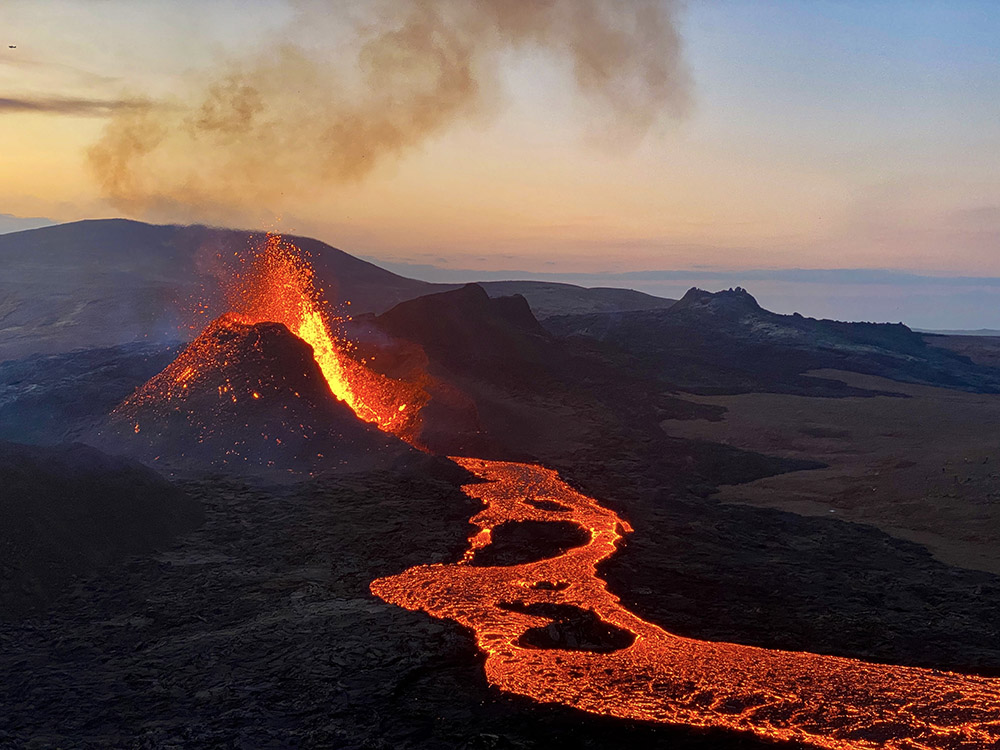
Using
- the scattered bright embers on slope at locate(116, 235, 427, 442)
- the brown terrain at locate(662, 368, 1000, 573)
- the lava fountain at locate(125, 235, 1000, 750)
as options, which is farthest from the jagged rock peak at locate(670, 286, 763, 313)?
the lava fountain at locate(125, 235, 1000, 750)

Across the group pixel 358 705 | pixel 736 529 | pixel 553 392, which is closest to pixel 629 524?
pixel 736 529

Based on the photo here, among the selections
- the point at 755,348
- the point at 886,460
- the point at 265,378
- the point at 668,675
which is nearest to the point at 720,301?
the point at 755,348

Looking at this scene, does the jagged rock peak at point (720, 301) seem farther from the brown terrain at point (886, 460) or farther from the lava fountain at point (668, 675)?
the lava fountain at point (668, 675)

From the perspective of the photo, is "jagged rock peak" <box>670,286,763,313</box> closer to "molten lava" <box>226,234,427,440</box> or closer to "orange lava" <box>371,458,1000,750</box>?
"molten lava" <box>226,234,427,440</box>

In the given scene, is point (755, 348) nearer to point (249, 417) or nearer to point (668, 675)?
point (249, 417)

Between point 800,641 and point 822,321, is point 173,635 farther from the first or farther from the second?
point 822,321

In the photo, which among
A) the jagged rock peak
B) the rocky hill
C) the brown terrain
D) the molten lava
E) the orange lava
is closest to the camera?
the orange lava
